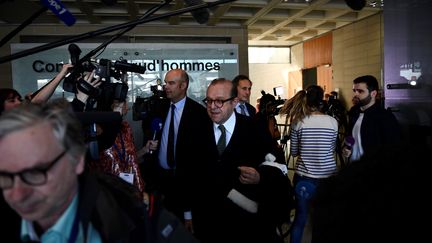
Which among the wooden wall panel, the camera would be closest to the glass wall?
the camera

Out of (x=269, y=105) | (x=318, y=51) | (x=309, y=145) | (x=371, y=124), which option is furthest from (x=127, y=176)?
(x=318, y=51)

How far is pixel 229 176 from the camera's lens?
6.16 ft

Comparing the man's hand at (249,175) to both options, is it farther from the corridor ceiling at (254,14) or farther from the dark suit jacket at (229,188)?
the corridor ceiling at (254,14)

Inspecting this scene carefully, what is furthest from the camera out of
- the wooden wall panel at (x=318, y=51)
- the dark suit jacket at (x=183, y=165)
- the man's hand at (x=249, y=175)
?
the wooden wall panel at (x=318, y=51)

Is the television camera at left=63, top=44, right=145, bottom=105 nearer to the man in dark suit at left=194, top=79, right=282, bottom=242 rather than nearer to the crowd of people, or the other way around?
the crowd of people

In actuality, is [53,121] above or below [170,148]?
above

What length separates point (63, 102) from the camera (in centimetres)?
98

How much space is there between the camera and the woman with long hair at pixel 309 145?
8.51 ft

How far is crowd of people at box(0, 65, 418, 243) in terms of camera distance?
774 millimetres

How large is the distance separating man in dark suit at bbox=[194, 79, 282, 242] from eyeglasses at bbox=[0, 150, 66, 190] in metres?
1.08

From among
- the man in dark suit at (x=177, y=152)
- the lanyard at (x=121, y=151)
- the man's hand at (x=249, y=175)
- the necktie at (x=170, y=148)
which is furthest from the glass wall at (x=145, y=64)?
the man's hand at (x=249, y=175)

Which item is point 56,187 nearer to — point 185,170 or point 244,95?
Result: point 185,170

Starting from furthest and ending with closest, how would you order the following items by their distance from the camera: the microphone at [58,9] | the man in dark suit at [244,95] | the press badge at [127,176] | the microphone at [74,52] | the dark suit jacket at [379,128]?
the man in dark suit at [244,95]
the dark suit jacket at [379,128]
the press badge at [127,176]
the microphone at [74,52]
the microphone at [58,9]

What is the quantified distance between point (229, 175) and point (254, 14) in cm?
604
